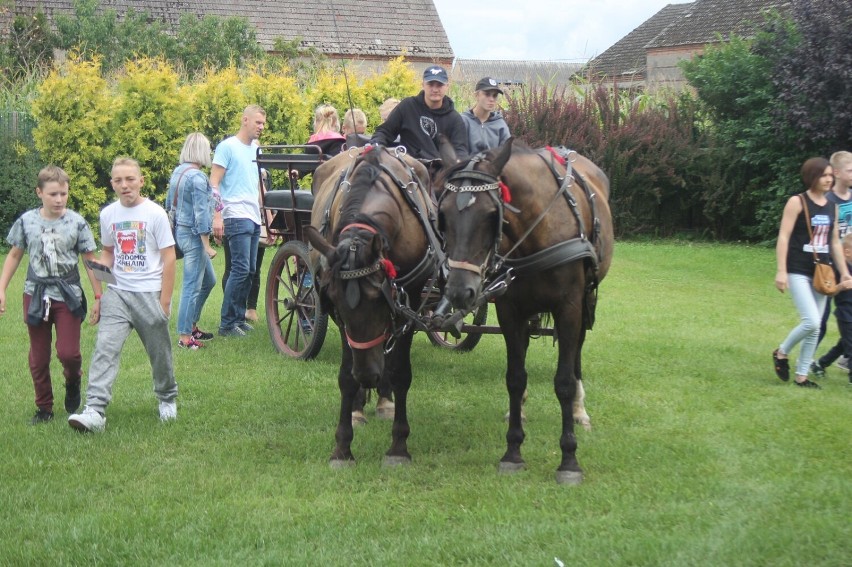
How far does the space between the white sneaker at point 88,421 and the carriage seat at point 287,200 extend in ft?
9.55

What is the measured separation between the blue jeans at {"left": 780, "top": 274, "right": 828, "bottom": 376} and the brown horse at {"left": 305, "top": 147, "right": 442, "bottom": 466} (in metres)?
3.47

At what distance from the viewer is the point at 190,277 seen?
354 inches

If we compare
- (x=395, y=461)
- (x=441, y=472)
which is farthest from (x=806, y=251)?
(x=395, y=461)

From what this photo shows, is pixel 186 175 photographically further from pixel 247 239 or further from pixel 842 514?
pixel 842 514

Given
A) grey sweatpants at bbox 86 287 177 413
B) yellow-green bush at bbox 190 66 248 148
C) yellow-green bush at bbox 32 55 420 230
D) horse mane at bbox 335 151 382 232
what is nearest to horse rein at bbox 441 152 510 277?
horse mane at bbox 335 151 382 232

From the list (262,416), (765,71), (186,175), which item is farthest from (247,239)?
(765,71)

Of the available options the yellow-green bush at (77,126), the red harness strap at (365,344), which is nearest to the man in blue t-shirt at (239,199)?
the red harness strap at (365,344)

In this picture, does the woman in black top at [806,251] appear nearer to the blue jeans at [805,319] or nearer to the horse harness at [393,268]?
the blue jeans at [805,319]

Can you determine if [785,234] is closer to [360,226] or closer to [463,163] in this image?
[463,163]

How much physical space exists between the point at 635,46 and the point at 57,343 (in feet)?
120

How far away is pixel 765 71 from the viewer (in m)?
17.3

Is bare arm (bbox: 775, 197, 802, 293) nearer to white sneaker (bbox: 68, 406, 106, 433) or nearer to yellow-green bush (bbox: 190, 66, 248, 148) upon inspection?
white sneaker (bbox: 68, 406, 106, 433)

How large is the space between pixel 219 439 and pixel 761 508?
3.34 meters

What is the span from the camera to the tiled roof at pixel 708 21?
30250 mm
